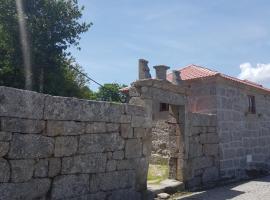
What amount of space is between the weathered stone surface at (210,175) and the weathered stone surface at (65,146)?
5.62 metres

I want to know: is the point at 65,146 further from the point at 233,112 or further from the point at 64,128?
the point at 233,112

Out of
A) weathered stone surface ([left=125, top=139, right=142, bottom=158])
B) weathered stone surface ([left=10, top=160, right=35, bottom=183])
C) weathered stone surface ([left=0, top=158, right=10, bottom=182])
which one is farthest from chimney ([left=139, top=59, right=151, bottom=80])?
weathered stone surface ([left=0, top=158, right=10, bottom=182])

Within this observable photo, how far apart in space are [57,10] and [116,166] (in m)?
14.6

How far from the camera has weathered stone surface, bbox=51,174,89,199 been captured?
604cm

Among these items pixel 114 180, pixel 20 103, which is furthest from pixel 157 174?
pixel 20 103

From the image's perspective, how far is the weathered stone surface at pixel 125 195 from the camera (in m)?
7.23

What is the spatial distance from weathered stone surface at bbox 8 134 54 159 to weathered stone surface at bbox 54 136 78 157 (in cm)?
12

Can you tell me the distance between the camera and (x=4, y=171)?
5207 mm

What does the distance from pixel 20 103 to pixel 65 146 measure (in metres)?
1.19

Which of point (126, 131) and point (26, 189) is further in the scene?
point (126, 131)

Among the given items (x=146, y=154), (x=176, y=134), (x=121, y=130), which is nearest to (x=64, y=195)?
(x=121, y=130)

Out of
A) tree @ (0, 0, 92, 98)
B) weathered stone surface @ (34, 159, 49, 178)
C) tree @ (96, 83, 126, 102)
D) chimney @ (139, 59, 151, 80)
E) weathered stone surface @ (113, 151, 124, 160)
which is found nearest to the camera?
weathered stone surface @ (34, 159, 49, 178)

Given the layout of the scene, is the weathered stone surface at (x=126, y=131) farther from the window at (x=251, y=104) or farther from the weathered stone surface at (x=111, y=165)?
the window at (x=251, y=104)

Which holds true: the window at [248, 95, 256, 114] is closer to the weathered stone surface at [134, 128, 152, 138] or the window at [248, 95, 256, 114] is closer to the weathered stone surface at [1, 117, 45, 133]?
the weathered stone surface at [134, 128, 152, 138]
